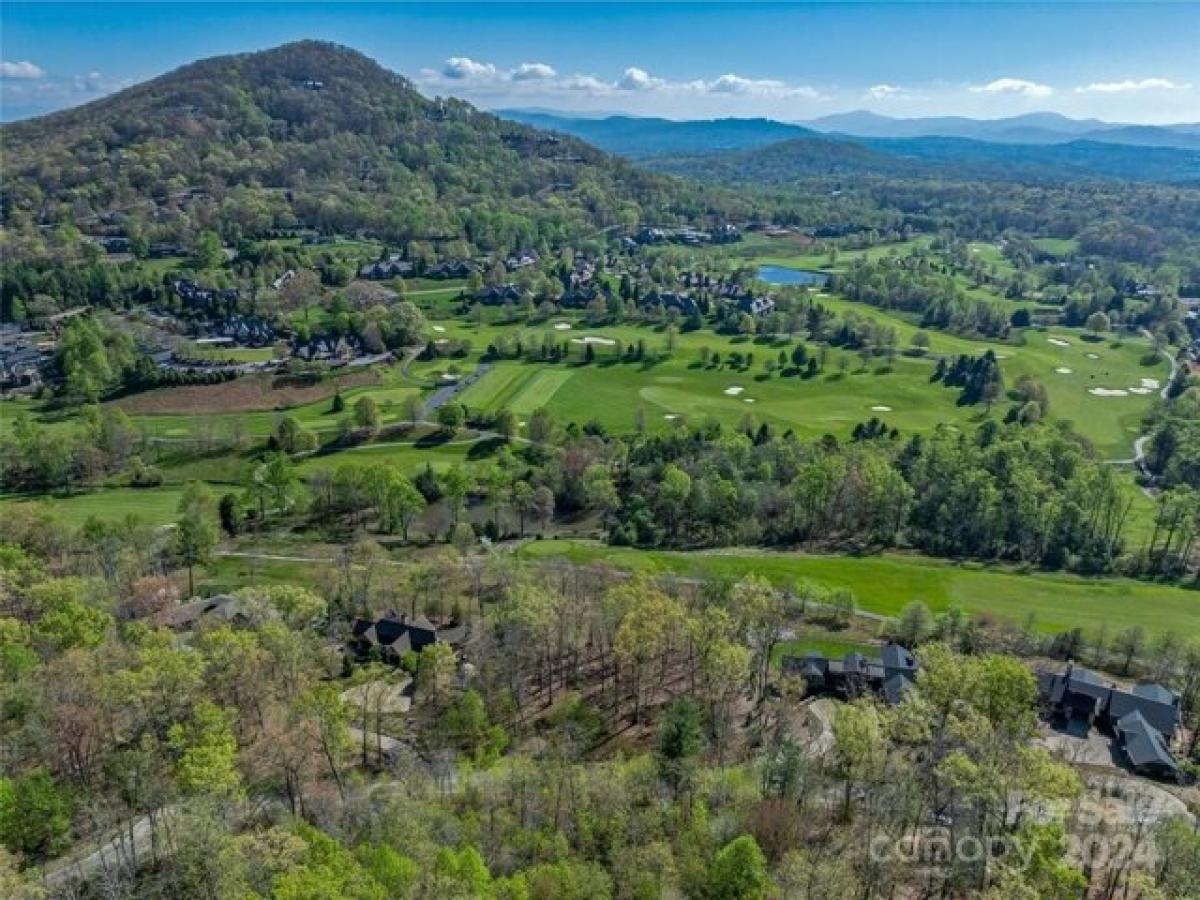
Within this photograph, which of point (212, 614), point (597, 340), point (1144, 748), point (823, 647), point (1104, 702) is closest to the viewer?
point (1144, 748)

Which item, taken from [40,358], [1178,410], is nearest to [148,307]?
[40,358]

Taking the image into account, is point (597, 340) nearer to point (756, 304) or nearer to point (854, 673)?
point (756, 304)

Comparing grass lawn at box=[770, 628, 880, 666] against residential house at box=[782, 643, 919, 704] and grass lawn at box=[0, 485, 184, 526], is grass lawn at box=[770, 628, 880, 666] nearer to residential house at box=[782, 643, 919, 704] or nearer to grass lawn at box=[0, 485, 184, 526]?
residential house at box=[782, 643, 919, 704]

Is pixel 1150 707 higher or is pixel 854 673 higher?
pixel 854 673

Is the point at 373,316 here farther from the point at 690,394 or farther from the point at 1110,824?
the point at 1110,824

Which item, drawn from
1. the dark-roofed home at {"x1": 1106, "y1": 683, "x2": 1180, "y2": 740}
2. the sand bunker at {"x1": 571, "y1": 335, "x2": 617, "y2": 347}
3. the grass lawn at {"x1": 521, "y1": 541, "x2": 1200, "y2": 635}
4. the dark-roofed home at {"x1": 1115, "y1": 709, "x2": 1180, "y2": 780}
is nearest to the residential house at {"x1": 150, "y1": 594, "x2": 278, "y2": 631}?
the grass lawn at {"x1": 521, "y1": 541, "x2": 1200, "y2": 635}

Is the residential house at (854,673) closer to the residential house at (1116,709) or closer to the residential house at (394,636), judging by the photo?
the residential house at (1116,709)

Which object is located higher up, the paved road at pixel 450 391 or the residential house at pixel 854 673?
the residential house at pixel 854 673

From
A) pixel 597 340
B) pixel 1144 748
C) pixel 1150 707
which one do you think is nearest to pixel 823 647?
pixel 1150 707

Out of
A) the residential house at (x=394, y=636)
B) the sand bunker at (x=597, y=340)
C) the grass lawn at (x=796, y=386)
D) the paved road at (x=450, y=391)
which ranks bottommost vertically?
the grass lawn at (x=796, y=386)

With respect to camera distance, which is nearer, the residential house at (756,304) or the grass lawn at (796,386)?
the grass lawn at (796,386)

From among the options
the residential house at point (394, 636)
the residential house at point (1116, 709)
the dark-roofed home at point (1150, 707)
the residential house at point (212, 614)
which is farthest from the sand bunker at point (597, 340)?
the dark-roofed home at point (1150, 707)
